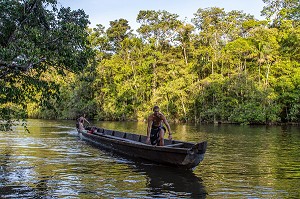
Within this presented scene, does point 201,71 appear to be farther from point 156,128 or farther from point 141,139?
point 156,128

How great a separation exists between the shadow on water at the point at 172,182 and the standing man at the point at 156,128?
90 cm

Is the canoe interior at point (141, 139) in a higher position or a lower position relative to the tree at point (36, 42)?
lower

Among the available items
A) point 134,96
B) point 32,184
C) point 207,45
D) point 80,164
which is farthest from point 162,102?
point 32,184

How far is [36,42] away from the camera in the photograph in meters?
9.80

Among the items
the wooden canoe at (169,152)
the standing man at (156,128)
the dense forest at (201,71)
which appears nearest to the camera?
the wooden canoe at (169,152)

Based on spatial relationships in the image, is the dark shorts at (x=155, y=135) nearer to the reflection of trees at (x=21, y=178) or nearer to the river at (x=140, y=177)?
the river at (x=140, y=177)

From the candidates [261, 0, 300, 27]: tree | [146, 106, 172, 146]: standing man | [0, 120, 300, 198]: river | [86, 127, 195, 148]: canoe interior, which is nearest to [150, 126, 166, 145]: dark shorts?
[146, 106, 172, 146]: standing man

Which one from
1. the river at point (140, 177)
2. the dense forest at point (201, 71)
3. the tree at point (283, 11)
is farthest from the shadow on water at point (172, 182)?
the tree at point (283, 11)

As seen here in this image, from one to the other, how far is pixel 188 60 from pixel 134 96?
36.0ft

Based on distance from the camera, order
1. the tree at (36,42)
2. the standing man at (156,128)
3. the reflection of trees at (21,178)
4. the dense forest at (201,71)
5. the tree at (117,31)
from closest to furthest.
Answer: the reflection of trees at (21,178), the tree at (36,42), the standing man at (156,128), the dense forest at (201,71), the tree at (117,31)

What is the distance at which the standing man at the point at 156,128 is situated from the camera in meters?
11.7

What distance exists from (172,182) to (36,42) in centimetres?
540

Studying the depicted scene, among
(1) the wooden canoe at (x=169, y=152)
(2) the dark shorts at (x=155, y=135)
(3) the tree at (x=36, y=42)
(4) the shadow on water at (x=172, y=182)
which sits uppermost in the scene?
(3) the tree at (x=36, y=42)

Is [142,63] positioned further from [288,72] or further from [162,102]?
[288,72]
